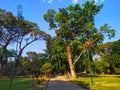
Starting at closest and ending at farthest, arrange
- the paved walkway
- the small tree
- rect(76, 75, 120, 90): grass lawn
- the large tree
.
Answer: rect(76, 75, 120, 90): grass lawn → the paved walkway → the large tree → the small tree

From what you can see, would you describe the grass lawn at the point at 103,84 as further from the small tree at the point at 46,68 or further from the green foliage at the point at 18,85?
the small tree at the point at 46,68

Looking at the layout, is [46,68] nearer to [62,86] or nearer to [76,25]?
[76,25]

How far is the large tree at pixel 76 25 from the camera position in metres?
60.1

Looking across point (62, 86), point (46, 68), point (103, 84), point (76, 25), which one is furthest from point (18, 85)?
point (46, 68)

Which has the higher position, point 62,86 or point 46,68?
point 46,68

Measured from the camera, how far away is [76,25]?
61219 mm

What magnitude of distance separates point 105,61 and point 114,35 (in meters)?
34.9

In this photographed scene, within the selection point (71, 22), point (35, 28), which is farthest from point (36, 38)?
point (71, 22)

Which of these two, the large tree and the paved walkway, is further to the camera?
the large tree

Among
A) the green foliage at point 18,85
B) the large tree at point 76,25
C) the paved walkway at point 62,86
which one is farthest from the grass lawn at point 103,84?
the large tree at point 76,25

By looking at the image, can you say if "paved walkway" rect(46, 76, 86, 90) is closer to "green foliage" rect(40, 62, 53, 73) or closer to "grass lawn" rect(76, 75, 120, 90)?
"grass lawn" rect(76, 75, 120, 90)

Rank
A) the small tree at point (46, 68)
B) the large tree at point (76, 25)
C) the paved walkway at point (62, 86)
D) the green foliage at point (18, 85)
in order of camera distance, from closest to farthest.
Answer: the paved walkway at point (62, 86) < the green foliage at point (18, 85) < the large tree at point (76, 25) < the small tree at point (46, 68)

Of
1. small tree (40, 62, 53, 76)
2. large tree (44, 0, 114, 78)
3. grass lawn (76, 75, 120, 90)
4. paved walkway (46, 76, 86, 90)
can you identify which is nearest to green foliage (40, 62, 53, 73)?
small tree (40, 62, 53, 76)

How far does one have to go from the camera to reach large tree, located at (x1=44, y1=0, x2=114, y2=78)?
60.1 meters
